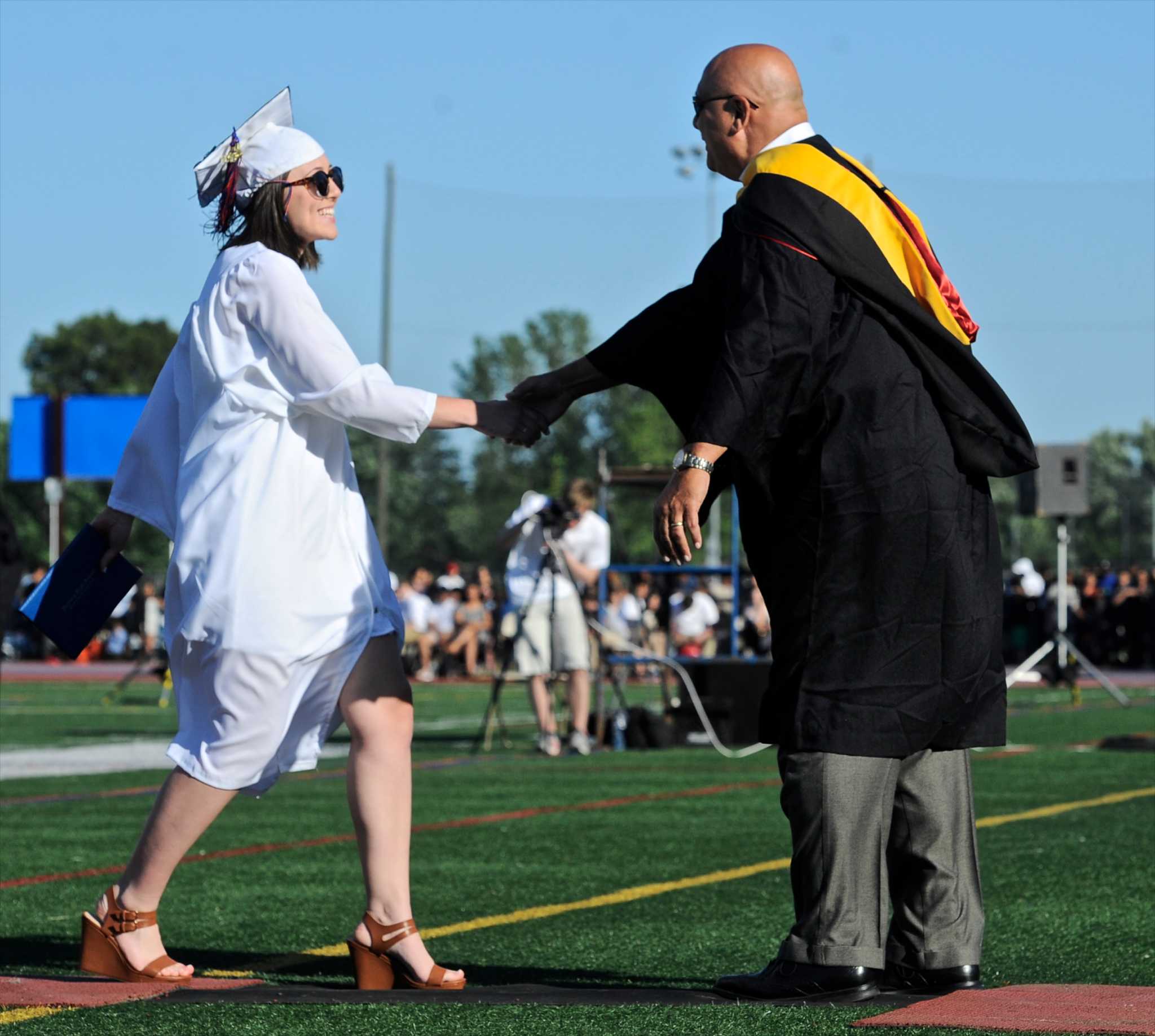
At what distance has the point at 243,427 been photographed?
4578 millimetres

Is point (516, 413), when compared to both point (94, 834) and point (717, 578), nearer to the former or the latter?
point (94, 834)

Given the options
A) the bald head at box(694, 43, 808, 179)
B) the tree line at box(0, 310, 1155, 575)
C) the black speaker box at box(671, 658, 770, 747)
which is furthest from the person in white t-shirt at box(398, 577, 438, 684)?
the tree line at box(0, 310, 1155, 575)

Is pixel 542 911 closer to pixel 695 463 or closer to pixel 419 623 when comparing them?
pixel 695 463

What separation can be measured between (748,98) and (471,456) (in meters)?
112

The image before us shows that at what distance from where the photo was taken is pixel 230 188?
4.86 meters

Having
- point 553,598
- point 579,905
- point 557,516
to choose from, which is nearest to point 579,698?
point 553,598

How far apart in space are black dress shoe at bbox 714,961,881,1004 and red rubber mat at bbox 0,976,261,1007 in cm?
120

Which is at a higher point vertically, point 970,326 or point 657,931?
point 970,326

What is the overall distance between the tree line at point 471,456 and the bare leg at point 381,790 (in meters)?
78.3

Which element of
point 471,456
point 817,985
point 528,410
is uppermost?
point 471,456

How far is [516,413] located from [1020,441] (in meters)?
1.17

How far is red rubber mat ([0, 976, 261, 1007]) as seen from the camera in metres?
4.42

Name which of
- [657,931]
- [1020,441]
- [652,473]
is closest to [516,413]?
[1020,441]

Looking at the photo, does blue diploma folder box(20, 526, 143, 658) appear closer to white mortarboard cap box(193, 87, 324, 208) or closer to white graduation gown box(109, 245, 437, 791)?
white graduation gown box(109, 245, 437, 791)
